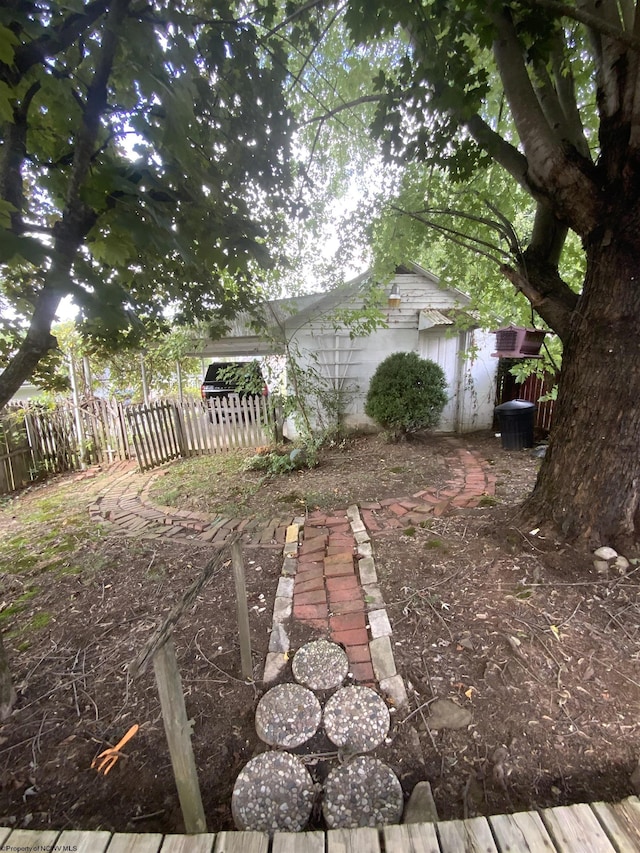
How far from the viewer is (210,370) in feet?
34.8

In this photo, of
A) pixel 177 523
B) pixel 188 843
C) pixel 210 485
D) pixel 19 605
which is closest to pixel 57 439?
pixel 210 485

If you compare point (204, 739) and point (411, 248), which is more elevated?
point (411, 248)

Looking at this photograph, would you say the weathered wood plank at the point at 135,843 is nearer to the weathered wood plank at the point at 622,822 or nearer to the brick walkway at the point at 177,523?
the weathered wood plank at the point at 622,822

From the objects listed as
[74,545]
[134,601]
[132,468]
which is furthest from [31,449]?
[134,601]

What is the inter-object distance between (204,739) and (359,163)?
19.3 ft

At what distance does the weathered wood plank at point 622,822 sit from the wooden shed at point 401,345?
6538 mm

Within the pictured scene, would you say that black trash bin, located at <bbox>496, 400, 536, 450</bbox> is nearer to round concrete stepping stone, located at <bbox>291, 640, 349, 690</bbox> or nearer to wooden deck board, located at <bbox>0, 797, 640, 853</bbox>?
round concrete stepping stone, located at <bbox>291, 640, 349, 690</bbox>

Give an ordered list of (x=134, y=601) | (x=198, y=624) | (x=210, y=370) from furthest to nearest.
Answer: (x=210, y=370), (x=134, y=601), (x=198, y=624)

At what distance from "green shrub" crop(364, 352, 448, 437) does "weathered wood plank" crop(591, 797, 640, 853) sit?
5218mm

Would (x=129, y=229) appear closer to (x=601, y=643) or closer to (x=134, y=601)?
(x=134, y=601)

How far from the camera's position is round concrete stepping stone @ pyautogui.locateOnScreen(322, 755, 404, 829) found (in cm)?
131

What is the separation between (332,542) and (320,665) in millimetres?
1294

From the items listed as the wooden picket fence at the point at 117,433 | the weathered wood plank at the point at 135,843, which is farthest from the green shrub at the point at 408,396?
the weathered wood plank at the point at 135,843

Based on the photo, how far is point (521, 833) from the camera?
117 centimetres
